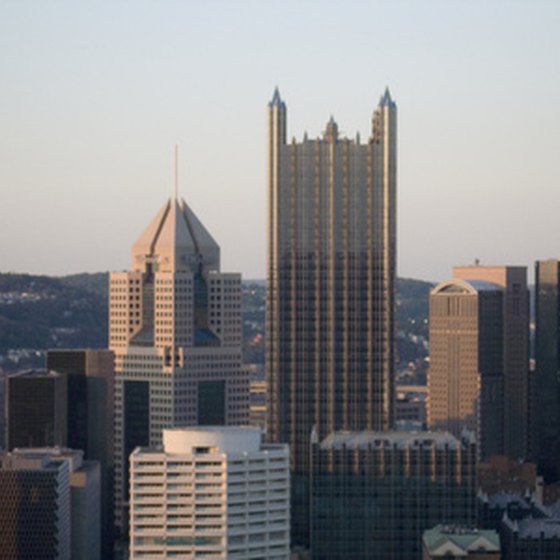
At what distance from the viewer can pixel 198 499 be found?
19688 cm

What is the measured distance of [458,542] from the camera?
632 feet

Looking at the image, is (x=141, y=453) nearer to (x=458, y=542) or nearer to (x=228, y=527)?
(x=228, y=527)

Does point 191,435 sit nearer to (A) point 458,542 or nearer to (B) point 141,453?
(B) point 141,453

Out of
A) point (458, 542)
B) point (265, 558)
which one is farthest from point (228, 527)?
point (458, 542)

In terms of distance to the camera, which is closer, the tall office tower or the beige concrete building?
the beige concrete building

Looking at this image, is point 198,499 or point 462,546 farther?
point 198,499

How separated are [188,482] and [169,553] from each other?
19.0 ft

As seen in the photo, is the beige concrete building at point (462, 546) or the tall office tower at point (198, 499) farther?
the tall office tower at point (198, 499)

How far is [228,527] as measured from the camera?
646 feet

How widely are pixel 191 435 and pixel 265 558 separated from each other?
11472 mm

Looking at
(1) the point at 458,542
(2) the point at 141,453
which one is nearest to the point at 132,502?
(2) the point at 141,453

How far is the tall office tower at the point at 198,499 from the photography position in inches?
7746

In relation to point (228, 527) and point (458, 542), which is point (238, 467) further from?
point (458, 542)

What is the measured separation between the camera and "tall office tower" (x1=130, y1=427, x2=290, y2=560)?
196750 millimetres
